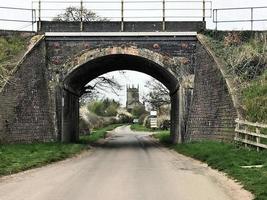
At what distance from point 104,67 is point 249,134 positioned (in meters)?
15.5

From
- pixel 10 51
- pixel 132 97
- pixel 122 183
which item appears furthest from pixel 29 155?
pixel 132 97

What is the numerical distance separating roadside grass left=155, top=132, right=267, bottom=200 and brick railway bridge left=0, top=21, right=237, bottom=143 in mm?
4429

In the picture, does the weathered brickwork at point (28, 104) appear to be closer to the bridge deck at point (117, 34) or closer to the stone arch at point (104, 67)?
the stone arch at point (104, 67)

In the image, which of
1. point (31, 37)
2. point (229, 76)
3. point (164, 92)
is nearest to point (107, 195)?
point (229, 76)

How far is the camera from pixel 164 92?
191 ft

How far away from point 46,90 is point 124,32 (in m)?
5.38

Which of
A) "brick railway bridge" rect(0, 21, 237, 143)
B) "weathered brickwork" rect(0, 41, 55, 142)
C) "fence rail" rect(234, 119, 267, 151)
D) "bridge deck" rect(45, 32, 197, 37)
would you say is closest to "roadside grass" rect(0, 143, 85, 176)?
"weathered brickwork" rect(0, 41, 55, 142)

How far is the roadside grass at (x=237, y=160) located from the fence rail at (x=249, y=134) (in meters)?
0.28

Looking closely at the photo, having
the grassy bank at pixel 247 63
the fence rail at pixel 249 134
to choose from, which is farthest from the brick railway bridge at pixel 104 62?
the fence rail at pixel 249 134

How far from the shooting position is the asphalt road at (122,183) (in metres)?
10.5

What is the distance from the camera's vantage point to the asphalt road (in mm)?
10461

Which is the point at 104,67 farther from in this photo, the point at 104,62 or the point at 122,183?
the point at 122,183

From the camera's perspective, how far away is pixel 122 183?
487 inches

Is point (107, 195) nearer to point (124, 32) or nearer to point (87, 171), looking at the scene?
point (87, 171)
